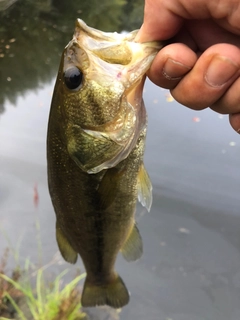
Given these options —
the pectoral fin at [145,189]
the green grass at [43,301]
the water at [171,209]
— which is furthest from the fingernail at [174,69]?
the green grass at [43,301]

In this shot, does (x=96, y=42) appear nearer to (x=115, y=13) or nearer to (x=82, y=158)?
(x=82, y=158)

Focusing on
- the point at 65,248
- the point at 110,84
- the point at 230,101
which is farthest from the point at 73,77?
the point at 65,248

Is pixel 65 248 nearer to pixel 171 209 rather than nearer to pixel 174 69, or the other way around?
pixel 174 69

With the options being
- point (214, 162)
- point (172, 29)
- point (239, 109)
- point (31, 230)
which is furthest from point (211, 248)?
point (172, 29)

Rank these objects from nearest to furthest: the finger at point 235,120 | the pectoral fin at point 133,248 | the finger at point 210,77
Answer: the finger at point 210,77 → the finger at point 235,120 → the pectoral fin at point 133,248

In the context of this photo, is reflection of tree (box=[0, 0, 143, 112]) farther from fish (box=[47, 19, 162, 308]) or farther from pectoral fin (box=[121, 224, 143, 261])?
fish (box=[47, 19, 162, 308])

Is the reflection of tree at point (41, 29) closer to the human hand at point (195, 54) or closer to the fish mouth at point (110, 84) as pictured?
the fish mouth at point (110, 84)

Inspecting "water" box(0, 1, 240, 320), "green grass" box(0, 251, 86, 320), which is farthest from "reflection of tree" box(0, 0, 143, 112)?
"green grass" box(0, 251, 86, 320)
